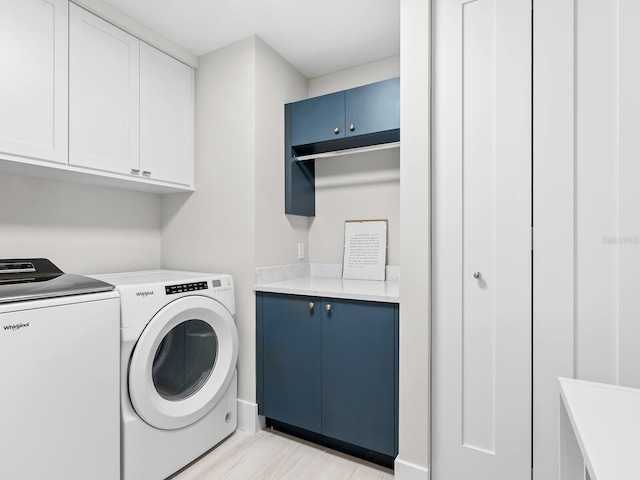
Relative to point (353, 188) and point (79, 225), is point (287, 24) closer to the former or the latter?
point (353, 188)

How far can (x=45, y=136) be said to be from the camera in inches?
61.0

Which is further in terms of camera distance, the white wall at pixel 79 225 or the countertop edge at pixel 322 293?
the white wall at pixel 79 225

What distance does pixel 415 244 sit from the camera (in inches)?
59.4

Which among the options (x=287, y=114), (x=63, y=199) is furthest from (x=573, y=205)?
(x=63, y=199)

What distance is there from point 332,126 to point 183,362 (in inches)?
66.3

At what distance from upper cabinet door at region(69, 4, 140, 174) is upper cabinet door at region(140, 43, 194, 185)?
1.9 inches

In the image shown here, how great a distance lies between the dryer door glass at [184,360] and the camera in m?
1.72

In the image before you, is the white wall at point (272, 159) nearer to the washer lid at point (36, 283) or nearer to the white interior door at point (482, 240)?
the washer lid at point (36, 283)

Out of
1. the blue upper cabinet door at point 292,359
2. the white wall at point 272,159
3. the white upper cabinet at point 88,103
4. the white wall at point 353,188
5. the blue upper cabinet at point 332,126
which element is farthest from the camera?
the white wall at point 353,188

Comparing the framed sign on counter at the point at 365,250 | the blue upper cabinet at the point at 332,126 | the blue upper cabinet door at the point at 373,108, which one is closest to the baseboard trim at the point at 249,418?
the framed sign on counter at the point at 365,250

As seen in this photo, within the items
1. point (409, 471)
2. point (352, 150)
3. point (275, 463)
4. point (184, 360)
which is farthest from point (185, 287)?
point (409, 471)

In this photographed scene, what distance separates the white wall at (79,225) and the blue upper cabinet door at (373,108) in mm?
1531

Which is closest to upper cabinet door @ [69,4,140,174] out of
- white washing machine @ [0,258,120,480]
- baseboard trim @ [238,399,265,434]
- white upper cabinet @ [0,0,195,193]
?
white upper cabinet @ [0,0,195,193]

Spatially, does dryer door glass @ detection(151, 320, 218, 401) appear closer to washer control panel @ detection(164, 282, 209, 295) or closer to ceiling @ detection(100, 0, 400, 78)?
washer control panel @ detection(164, 282, 209, 295)
